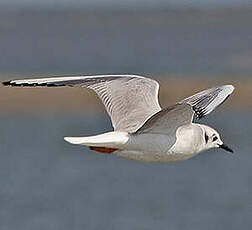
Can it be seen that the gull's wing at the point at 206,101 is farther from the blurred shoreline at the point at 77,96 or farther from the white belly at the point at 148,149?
the blurred shoreline at the point at 77,96

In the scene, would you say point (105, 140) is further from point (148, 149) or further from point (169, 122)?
point (169, 122)

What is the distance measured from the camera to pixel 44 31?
2208cm

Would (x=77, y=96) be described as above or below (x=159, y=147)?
below

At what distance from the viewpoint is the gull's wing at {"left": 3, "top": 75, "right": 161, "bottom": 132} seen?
7918 millimetres

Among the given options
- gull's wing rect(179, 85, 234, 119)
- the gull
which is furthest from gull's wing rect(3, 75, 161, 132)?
gull's wing rect(179, 85, 234, 119)

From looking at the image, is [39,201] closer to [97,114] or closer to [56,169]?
[56,169]

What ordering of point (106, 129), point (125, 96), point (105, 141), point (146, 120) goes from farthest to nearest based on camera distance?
point (106, 129) < point (125, 96) < point (146, 120) < point (105, 141)

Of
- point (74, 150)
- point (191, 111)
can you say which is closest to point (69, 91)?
point (74, 150)

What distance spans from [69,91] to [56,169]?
134 inches

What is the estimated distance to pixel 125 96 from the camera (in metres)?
8.07

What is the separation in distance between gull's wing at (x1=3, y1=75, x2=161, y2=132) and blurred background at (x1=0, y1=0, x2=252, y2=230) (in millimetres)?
A: 2831

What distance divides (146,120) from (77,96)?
26.6 ft

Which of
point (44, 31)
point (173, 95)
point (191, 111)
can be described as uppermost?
point (191, 111)

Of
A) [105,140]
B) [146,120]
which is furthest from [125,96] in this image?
[105,140]
